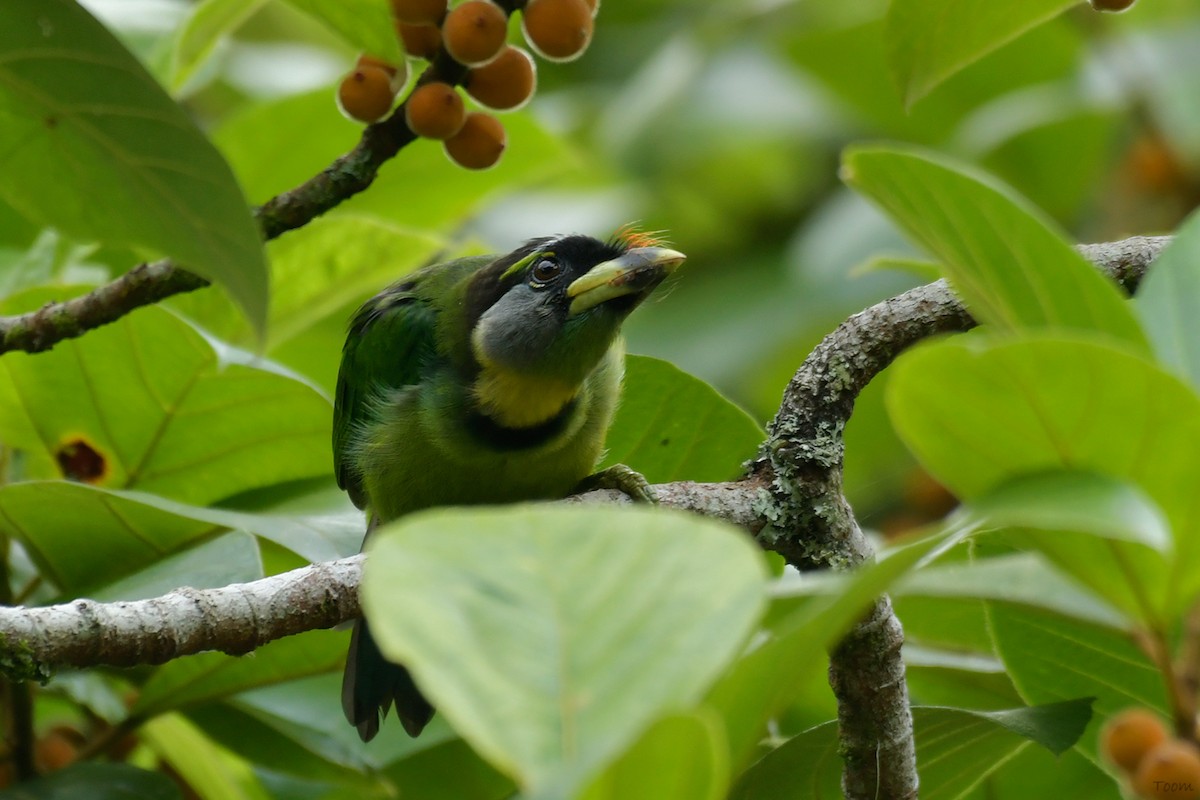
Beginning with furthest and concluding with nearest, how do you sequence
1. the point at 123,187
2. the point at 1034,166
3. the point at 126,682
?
the point at 1034,166 < the point at 126,682 < the point at 123,187

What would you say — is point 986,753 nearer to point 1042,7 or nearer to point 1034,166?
point 1042,7

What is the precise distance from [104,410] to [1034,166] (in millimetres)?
3239

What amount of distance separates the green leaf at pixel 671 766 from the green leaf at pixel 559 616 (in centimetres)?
2

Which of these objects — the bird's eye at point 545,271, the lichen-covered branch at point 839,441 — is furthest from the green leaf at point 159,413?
the lichen-covered branch at point 839,441

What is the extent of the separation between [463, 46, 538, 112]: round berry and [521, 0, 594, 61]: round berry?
0.04m

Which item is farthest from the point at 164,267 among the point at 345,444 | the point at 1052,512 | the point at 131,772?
the point at 1052,512

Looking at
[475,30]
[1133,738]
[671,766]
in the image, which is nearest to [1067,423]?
[1133,738]

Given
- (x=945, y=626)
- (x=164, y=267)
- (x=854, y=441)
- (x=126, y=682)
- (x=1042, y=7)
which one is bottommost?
(x=854, y=441)

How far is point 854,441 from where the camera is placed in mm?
4066

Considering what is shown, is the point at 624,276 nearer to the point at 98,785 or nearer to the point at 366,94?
the point at 366,94

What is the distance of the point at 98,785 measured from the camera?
187cm

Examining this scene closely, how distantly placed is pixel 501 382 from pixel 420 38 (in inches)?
36.3

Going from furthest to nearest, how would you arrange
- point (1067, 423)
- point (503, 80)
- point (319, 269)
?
point (319, 269)
point (503, 80)
point (1067, 423)

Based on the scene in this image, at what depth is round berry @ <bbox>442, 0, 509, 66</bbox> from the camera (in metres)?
1.65
